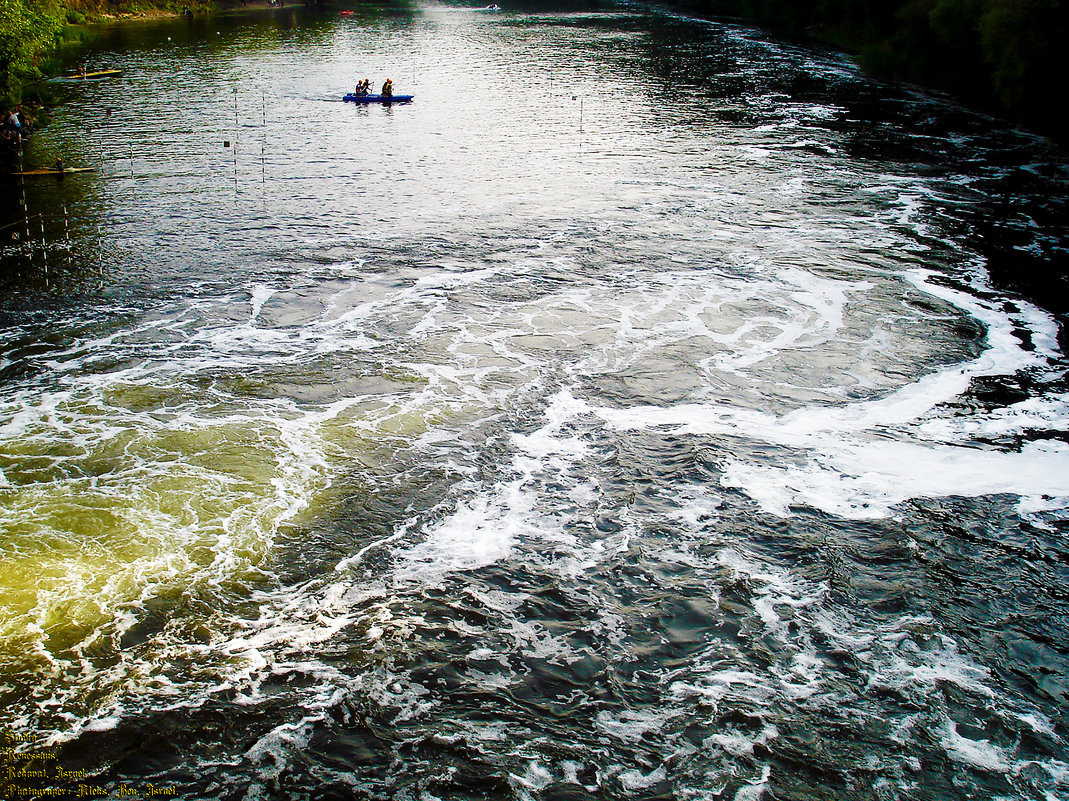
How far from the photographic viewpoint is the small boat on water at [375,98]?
5609 cm

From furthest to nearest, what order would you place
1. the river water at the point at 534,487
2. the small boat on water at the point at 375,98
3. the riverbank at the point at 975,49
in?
1. the small boat on water at the point at 375,98
2. the riverbank at the point at 975,49
3. the river water at the point at 534,487

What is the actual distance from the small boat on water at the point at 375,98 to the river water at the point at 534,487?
19.8 metres

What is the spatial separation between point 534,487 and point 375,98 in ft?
154

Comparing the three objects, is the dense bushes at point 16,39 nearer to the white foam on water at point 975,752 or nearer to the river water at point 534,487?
the river water at point 534,487

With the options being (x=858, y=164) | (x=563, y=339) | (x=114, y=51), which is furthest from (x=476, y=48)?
(x=563, y=339)

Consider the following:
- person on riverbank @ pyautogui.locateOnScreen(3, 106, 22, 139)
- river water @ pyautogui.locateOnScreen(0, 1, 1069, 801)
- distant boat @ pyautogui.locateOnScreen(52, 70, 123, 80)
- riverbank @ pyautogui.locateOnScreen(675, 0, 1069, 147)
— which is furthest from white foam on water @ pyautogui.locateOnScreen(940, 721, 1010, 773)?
distant boat @ pyautogui.locateOnScreen(52, 70, 123, 80)

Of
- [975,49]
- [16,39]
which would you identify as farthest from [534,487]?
[975,49]

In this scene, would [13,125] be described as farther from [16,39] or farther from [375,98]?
[375,98]

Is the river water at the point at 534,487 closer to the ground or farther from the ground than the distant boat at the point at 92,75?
closer to the ground

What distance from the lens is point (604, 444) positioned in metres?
19.0

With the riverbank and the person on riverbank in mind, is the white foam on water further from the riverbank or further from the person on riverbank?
the person on riverbank

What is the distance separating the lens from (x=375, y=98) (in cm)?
5659

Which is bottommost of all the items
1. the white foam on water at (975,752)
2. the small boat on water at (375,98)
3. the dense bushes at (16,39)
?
the white foam on water at (975,752)

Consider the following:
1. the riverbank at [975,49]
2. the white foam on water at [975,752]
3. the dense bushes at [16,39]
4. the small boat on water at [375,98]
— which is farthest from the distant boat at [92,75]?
the white foam on water at [975,752]
